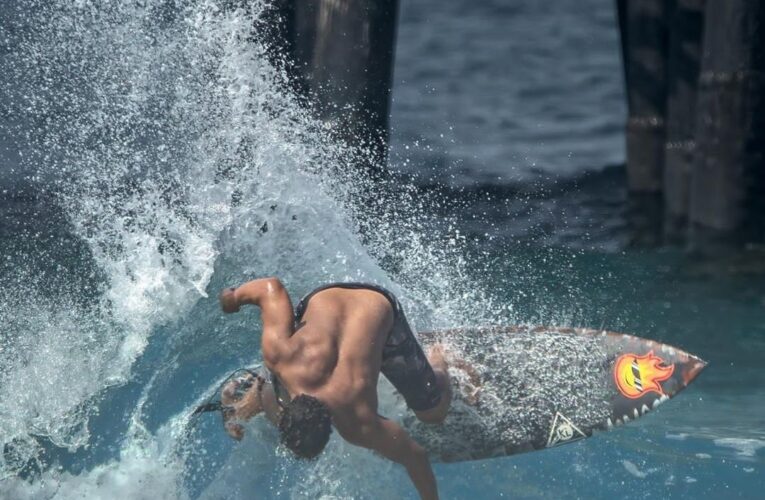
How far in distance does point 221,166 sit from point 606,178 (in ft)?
16.2

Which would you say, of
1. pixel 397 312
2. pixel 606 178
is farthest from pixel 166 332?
pixel 606 178

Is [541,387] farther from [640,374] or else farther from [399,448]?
[399,448]

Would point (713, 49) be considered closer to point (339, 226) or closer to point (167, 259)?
point (339, 226)

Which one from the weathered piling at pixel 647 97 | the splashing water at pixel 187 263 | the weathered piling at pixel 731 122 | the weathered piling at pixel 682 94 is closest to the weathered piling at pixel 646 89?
the weathered piling at pixel 647 97

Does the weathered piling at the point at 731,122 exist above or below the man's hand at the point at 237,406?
above

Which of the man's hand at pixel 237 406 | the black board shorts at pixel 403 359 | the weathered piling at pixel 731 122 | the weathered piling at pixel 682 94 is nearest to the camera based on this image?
the black board shorts at pixel 403 359

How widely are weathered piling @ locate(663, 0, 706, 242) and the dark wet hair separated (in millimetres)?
3817

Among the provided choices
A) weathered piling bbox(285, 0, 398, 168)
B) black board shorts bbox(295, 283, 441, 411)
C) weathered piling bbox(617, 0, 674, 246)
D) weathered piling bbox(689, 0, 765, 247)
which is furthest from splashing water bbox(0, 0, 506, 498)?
weathered piling bbox(689, 0, 765, 247)

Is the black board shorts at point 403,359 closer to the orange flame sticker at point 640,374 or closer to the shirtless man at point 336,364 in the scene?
the shirtless man at point 336,364

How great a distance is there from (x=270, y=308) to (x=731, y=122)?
3.51 m

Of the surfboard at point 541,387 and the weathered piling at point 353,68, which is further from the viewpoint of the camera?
the weathered piling at point 353,68

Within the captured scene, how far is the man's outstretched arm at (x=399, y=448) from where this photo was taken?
5.80 m

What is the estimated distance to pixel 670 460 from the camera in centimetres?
829

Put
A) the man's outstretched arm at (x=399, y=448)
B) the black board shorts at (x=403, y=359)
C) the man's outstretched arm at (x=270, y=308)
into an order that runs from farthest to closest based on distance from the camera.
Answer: the black board shorts at (x=403, y=359) < the man's outstretched arm at (x=399, y=448) < the man's outstretched arm at (x=270, y=308)
